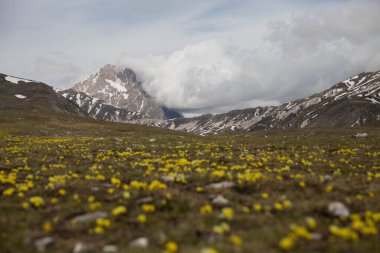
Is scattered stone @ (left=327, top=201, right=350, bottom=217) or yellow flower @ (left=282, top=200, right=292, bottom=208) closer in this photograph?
scattered stone @ (left=327, top=201, right=350, bottom=217)

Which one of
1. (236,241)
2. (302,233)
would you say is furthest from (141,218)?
(302,233)

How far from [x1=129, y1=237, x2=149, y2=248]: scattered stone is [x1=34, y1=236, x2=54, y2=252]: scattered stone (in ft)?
6.64

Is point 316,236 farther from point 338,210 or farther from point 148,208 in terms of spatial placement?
point 148,208

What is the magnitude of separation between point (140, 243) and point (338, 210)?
19.0ft

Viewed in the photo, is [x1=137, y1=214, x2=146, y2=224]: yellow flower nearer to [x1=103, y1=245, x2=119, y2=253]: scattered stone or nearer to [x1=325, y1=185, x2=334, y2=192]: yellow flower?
[x1=103, y1=245, x2=119, y2=253]: scattered stone

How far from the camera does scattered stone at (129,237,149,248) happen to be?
817cm

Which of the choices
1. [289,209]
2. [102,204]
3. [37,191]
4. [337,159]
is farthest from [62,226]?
[337,159]

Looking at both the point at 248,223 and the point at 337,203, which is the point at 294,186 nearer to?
the point at 337,203

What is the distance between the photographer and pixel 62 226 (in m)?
9.70

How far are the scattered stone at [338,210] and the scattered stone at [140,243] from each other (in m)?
5.47

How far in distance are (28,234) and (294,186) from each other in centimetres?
938

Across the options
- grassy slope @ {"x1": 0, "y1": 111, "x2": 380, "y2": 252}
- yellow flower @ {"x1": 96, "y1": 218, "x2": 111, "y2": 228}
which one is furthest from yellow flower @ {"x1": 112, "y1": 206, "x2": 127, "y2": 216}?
yellow flower @ {"x1": 96, "y1": 218, "x2": 111, "y2": 228}

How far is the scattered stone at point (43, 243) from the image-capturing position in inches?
322

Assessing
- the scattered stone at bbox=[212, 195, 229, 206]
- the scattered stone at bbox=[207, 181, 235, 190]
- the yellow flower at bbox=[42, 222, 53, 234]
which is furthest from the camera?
the scattered stone at bbox=[207, 181, 235, 190]
